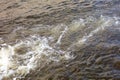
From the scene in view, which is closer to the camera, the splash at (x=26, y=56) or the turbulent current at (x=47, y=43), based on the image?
the splash at (x=26, y=56)

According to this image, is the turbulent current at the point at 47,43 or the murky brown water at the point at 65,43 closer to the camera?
the murky brown water at the point at 65,43

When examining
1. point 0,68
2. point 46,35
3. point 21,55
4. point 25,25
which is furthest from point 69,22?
point 0,68

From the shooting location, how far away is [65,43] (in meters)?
6.10

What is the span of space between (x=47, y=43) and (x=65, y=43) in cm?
48

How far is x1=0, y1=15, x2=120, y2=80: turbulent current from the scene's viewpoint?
5449 mm

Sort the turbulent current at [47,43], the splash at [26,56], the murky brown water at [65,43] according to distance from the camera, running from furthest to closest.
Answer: the turbulent current at [47,43], the splash at [26,56], the murky brown water at [65,43]

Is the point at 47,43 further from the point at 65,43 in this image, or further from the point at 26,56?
the point at 26,56

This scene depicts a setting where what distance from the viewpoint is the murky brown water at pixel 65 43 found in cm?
504

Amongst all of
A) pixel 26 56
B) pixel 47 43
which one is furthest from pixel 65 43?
pixel 26 56

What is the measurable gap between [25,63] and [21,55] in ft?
1.20

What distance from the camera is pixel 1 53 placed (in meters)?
6.12

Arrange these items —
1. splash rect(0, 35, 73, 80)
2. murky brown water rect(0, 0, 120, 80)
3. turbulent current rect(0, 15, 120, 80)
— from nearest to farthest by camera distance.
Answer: murky brown water rect(0, 0, 120, 80)
splash rect(0, 35, 73, 80)
turbulent current rect(0, 15, 120, 80)

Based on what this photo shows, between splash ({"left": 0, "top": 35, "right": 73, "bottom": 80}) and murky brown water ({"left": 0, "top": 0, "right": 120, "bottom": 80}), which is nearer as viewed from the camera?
murky brown water ({"left": 0, "top": 0, "right": 120, "bottom": 80})

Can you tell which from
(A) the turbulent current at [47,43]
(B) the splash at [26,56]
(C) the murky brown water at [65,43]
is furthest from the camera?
(A) the turbulent current at [47,43]
